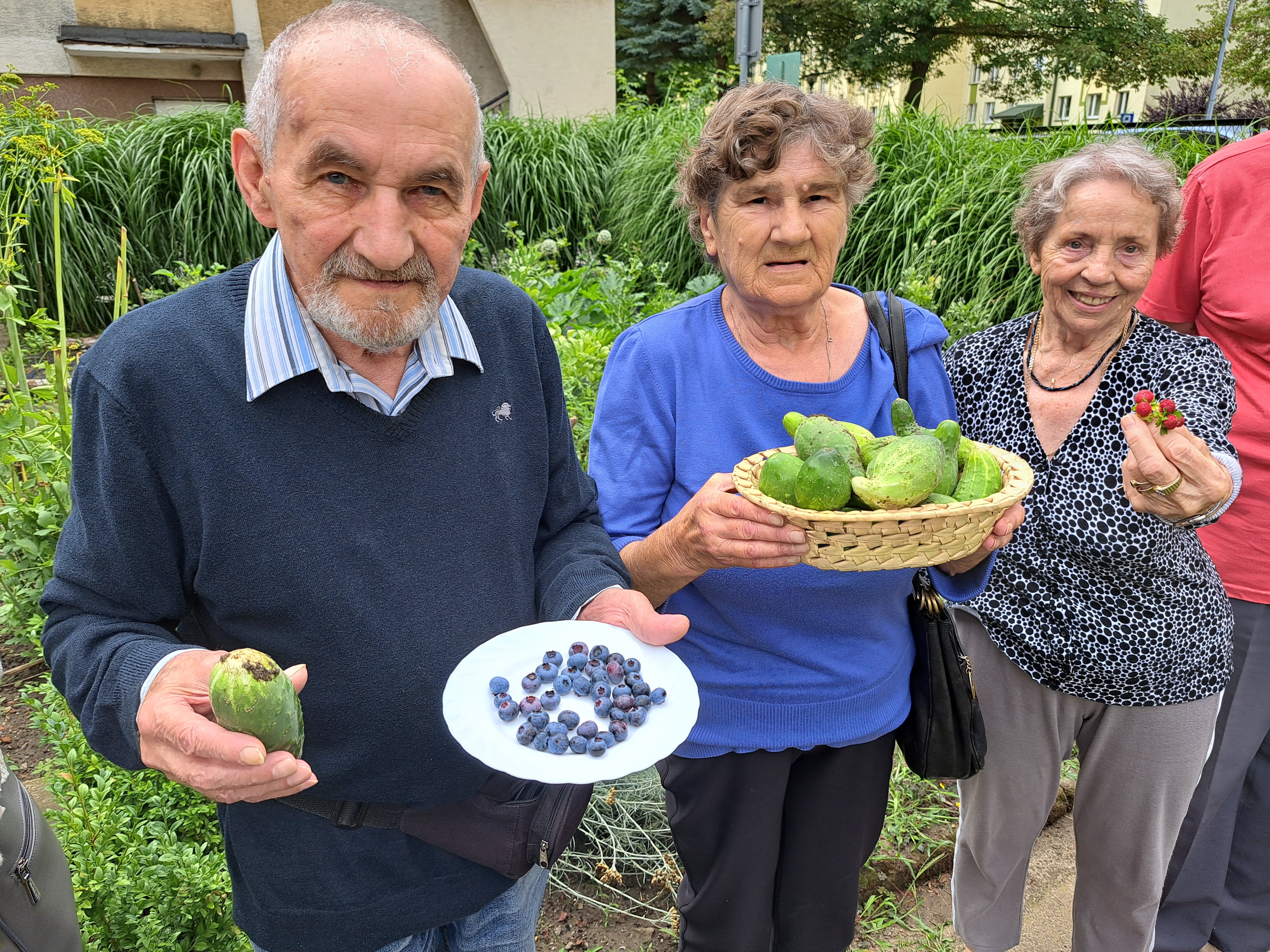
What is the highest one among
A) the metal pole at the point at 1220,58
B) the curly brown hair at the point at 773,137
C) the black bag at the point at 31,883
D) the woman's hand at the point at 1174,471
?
the metal pole at the point at 1220,58

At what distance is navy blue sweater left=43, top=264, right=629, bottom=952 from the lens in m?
1.42

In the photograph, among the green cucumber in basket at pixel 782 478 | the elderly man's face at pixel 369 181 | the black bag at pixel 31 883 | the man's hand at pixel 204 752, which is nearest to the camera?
the man's hand at pixel 204 752

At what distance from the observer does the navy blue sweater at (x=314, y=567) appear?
142 centimetres

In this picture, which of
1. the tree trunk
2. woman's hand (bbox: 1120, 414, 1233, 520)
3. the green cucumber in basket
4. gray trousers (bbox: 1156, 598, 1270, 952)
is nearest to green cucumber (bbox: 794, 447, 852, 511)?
the green cucumber in basket

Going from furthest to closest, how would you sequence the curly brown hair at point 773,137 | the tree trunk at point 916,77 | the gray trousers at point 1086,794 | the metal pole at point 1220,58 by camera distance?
the tree trunk at point 916,77, the metal pole at point 1220,58, the gray trousers at point 1086,794, the curly brown hair at point 773,137

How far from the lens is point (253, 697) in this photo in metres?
1.21

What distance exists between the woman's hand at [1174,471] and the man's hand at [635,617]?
1.15 m

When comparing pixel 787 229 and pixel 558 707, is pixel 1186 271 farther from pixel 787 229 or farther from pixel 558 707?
pixel 558 707

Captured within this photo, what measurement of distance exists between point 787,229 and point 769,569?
758 millimetres

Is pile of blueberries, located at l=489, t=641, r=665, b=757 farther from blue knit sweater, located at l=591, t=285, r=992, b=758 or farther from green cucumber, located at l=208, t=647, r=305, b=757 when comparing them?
blue knit sweater, located at l=591, t=285, r=992, b=758

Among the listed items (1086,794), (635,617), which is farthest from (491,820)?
(1086,794)

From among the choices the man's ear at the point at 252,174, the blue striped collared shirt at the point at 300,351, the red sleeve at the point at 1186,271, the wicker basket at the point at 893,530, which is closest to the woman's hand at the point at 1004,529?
the wicker basket at the point at 893,530

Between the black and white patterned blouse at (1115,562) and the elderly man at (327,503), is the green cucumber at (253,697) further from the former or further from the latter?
the black and white patterned blouse at (1115,562)

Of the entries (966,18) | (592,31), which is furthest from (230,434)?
(966,18)
